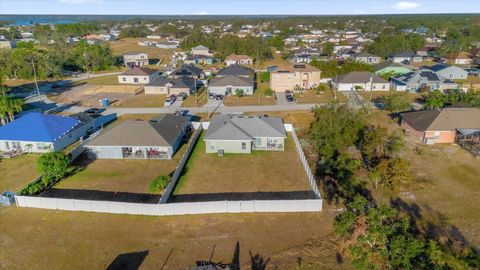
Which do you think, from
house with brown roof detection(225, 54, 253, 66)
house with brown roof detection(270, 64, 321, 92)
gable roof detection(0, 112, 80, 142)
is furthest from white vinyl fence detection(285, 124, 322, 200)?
house with brown roof detection(225, 54, 253, 66)

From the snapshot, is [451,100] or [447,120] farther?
[451,100]

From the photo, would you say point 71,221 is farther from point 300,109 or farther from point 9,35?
point 9,35

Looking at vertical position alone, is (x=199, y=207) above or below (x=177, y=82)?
below

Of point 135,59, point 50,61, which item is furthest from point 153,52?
point 50,61

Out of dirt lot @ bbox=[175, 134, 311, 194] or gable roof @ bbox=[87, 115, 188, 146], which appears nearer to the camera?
dirt lot @ bbox=[175, 134, 311, 194]

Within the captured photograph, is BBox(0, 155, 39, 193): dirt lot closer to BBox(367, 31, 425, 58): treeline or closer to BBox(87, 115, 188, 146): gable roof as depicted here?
BBox(87, 115, 188, 146): gable roof

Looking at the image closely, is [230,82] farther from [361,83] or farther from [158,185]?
[158,185]

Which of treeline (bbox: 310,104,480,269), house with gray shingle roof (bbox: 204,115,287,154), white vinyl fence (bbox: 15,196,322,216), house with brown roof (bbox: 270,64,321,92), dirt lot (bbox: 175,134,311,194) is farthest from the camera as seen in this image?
house with brown roof (bbox: 270,64,321,92)
